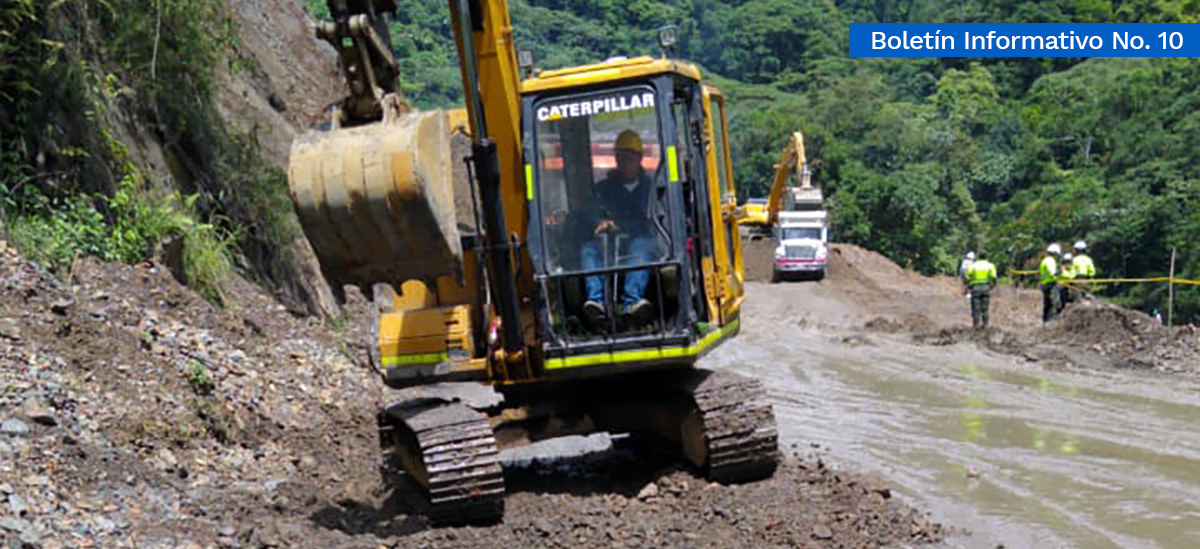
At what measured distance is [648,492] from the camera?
9.38 metres

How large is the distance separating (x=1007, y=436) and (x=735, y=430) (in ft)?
15.1

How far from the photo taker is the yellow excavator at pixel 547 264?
8.41 metres

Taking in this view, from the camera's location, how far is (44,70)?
11.7 meters

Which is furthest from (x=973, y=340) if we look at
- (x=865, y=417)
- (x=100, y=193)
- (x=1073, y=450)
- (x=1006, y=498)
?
(x=100, y=193)

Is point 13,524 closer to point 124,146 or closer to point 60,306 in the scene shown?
point 60,306

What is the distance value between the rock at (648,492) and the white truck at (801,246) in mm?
33912

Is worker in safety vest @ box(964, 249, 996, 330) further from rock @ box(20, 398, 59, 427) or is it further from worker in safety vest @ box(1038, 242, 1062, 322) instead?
rock @ box(20, 398, 59, 427)

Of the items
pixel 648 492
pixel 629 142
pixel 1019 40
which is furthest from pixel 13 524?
pixel 1019 40

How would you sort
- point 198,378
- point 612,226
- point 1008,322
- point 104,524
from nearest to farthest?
1. point 104,524
2. point 612,226
3. point 198,378
4. point 1008,322

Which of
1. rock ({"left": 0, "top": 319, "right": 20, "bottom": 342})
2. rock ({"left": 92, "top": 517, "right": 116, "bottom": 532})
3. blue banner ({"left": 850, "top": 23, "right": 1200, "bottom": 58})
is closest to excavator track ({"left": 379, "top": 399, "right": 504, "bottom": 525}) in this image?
rock ({"left": 92, "top": 517, "right": 116, "bottom": 532})

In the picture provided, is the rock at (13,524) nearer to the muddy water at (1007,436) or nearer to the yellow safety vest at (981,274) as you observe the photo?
the muddy water at (1007,436)

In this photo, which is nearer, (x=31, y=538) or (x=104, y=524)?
(x=31, y=538)

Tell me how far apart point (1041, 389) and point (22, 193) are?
11.3 metres

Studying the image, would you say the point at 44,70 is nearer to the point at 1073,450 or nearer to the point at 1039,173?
the point at 1073,450
